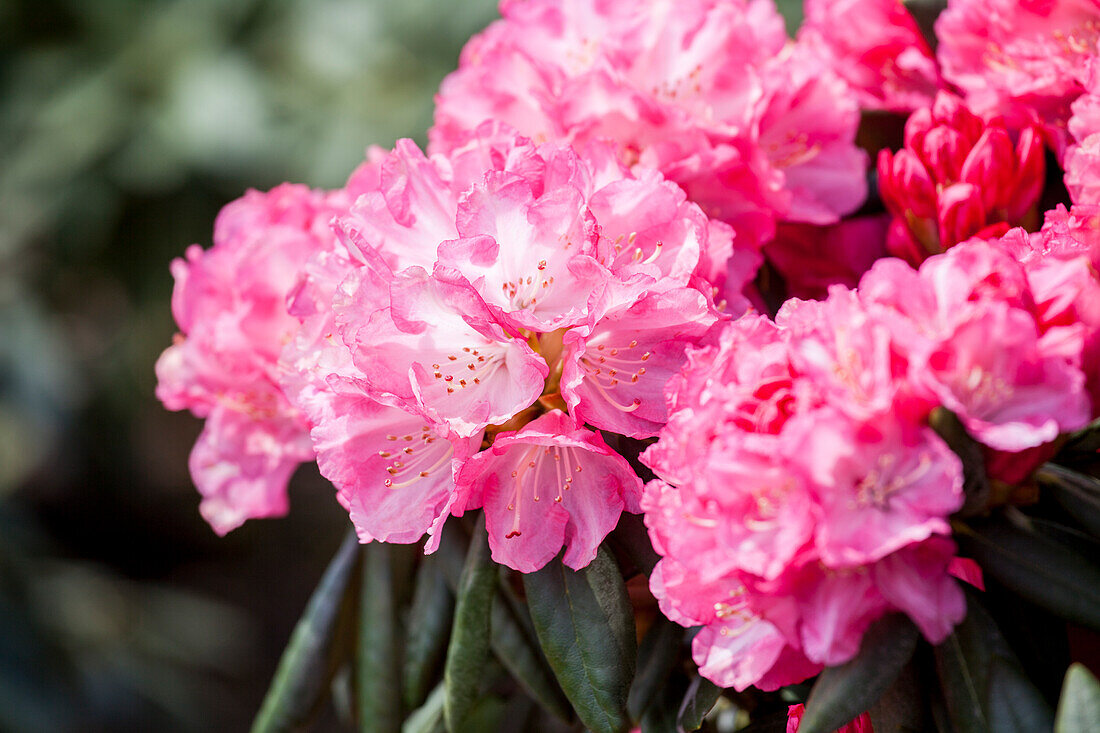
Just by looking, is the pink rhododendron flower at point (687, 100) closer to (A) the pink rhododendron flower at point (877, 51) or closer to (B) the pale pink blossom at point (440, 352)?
(A) the pink rhododendron flower at point (877, 51)

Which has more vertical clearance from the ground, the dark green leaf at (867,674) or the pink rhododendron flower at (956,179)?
the pink rhododendron flower at (956,179)

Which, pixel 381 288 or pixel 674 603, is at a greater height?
pixel 381 288

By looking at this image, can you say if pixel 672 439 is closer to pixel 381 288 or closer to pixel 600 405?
pixel 600 405

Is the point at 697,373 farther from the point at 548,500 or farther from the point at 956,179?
the point at 956,179

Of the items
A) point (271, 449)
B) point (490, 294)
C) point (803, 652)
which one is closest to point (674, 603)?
point (803, 652)

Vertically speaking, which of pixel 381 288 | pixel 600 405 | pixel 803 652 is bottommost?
pixel 803 652

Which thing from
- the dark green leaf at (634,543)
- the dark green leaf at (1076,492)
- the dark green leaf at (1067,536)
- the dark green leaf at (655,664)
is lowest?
the dark green leaf at (655,664)

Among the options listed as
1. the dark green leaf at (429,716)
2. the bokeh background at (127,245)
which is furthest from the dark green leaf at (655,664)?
the bokeh background at (127,245)
